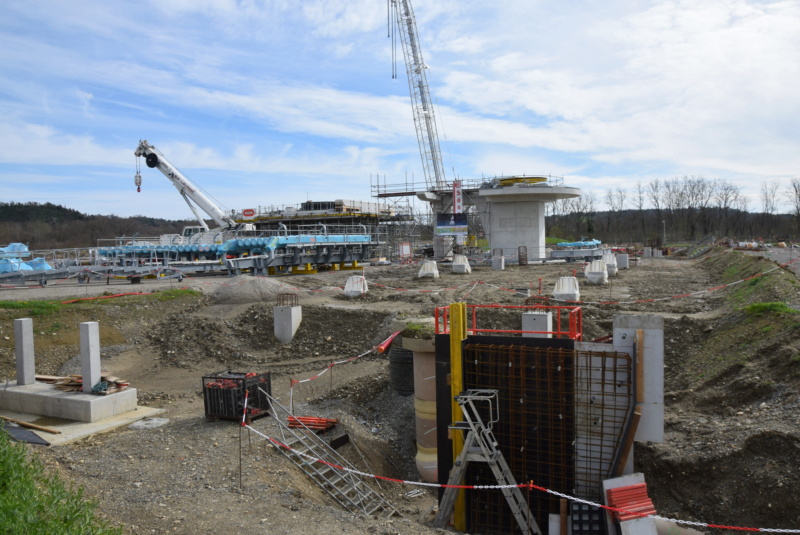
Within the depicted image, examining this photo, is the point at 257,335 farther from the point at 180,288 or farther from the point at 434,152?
the point at 434,152

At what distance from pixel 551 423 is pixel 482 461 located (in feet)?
4.25

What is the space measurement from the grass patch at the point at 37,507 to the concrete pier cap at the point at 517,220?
41.1 metres

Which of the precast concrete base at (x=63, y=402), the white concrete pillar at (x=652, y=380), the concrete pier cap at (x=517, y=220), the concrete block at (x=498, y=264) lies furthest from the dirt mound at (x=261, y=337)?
the concrete pier cap at (x=517, y=220)

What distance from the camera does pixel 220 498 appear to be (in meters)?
7.30

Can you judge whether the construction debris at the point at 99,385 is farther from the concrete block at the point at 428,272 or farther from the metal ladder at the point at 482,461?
the concrete block at the point at 428,272

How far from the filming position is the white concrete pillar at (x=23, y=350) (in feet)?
40.0

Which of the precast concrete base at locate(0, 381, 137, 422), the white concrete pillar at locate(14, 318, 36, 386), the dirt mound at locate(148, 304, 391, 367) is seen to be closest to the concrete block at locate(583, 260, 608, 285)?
the dirt mound at locate(148, 304, 391, 367)

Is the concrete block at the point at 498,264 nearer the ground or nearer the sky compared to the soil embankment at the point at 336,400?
nearer the sky

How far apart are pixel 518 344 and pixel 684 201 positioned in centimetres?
10329

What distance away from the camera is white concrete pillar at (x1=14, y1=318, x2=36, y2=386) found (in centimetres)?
1218

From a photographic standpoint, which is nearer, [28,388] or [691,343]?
[28,388]

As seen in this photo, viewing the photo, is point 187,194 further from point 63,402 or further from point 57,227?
point 57,227

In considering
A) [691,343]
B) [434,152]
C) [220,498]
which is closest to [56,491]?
[220,498]

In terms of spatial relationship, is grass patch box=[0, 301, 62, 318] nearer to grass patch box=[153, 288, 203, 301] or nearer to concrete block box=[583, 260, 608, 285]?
grass patch box=[153, 288, 203, 301]
